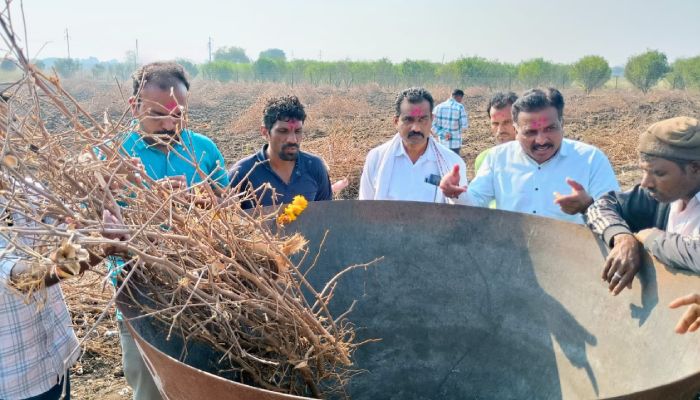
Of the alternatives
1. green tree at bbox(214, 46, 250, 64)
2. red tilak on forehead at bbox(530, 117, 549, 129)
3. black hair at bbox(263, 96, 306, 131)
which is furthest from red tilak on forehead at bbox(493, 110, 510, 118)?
green tree at bbox(214, 46, 250, 64)

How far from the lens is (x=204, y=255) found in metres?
→ 1.72

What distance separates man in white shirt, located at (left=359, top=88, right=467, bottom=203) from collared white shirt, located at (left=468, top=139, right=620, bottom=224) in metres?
0.33

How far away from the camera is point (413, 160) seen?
3.52 metres

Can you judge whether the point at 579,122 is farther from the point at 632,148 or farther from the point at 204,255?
the point at 204,255

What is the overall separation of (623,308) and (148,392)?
2.12 m

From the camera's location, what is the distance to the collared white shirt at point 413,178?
3.47 m

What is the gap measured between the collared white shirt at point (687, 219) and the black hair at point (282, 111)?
2.01 m

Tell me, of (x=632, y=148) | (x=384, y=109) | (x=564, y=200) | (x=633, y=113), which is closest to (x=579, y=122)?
(x=633, y=113)

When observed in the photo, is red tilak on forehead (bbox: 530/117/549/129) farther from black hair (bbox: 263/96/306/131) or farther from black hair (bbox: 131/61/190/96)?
black hair (bbox: 131/61/190/96)

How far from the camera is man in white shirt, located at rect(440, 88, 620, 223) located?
2.94 metres

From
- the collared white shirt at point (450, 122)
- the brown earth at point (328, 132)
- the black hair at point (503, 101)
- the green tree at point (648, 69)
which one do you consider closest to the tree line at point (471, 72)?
the green tree at point (648, 69)

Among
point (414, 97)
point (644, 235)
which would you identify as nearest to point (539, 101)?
point (414, 97)

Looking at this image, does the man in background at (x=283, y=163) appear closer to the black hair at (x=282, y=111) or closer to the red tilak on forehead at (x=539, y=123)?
the black hair at (x=282, y=111)

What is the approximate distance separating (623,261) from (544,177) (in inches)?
43.2
